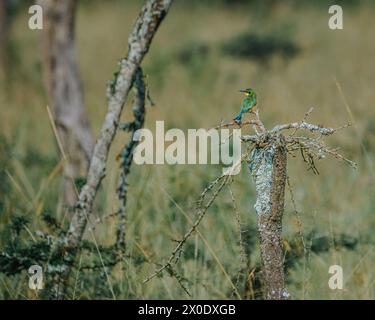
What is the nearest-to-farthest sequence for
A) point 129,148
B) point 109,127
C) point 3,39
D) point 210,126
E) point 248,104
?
point 248,104
point 109,127
point 129,148
point 210,126
point 3,39

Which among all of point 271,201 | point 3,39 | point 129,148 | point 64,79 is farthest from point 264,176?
point 3,39

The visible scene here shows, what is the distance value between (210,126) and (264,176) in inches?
186

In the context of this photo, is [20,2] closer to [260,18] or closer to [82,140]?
[260,18]

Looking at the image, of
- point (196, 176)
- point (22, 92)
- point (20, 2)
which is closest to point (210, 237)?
point (196, 176)

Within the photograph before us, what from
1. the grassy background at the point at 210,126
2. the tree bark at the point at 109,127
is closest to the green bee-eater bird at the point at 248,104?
the grassy background at the point at 210,126

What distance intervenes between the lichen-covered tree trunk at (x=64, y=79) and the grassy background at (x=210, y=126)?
0.82ft

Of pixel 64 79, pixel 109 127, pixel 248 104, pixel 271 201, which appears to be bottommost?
pixel 271 201

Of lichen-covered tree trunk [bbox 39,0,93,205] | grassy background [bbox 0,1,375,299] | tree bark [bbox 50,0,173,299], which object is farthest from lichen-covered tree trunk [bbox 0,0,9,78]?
tree bark [bbox 50,0,173,299]

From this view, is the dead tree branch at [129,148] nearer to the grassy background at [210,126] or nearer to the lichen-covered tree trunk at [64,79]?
the grassy background at [210,126]

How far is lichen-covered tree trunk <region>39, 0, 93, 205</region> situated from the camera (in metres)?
5.33

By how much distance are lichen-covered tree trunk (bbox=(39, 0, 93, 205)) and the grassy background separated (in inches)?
9.9

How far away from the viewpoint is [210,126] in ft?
24.2

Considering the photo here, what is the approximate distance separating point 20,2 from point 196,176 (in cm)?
1287

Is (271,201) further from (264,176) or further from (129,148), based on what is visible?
(129,148)
